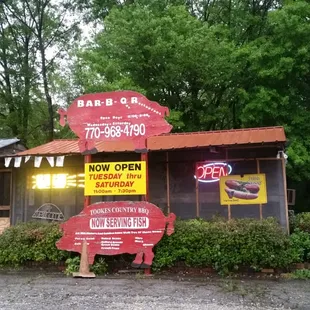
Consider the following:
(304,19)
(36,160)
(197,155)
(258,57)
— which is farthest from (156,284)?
(304,19)

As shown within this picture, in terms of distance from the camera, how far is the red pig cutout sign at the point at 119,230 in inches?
317

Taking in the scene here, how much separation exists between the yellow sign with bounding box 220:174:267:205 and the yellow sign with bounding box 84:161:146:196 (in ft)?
7.85

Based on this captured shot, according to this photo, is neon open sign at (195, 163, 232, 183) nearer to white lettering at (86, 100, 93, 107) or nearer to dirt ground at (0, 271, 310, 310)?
dirt ground at (0, 271, 310, 310)

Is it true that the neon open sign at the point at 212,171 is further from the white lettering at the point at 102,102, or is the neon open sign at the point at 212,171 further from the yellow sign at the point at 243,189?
the white lettering at the point at 102,102

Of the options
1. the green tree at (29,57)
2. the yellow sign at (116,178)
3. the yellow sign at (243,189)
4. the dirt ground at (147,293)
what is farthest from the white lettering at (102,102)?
the green tree at (29,57)

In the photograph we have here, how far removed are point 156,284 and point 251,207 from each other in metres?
3.45

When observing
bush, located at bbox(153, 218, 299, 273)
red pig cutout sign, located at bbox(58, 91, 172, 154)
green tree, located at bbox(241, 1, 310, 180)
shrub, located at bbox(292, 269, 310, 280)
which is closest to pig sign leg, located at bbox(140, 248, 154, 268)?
bush, located at bbox(153, 218, 299, 273)

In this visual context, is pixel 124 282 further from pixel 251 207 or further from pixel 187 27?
pixel 187 27

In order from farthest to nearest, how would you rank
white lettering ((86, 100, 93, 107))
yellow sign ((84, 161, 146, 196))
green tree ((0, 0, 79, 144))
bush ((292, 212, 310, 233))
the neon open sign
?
green tree ((0, 0, 79, 144)) → the neon open sign → bush ((292, 212, 310, 233)) → white lettering ((86, 100, 93, 107)) → yellow sign ((84, 161, 146, 196))

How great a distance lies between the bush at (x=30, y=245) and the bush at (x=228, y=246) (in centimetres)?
235

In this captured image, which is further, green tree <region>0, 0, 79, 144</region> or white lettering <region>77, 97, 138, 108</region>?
green tree <region>0, 0, 79, 144</region>

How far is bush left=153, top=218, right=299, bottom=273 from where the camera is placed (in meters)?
7.73

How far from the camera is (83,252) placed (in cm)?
803

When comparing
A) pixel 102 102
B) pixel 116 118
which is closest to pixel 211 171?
pixel 116 118
